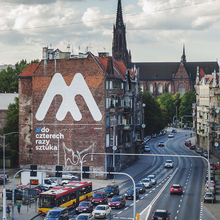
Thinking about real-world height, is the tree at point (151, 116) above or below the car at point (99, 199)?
above

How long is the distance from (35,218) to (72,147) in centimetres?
2924

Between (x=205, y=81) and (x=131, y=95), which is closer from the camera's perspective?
(x=131, y=95)

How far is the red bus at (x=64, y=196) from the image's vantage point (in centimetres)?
4503

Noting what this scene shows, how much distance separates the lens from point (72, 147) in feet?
240

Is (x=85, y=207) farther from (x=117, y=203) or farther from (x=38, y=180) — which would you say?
(x=38, y=180)

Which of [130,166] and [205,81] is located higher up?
[205,81]

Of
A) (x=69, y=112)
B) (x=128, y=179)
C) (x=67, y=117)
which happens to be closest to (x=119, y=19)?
(x=69, y=112)

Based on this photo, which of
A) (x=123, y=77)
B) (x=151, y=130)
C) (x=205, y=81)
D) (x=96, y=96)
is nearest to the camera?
(x=96, y=96)

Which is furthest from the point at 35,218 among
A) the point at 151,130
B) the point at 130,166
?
the point at 151,130

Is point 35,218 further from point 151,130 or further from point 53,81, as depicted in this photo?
point 151,130

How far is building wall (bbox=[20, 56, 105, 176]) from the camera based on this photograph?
72.2m

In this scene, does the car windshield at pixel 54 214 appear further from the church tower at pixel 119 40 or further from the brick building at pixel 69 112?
the church tower at pixel 119 40

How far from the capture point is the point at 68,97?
240 feet

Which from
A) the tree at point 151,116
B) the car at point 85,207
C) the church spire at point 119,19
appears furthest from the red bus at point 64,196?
the church spire at point 119,19
